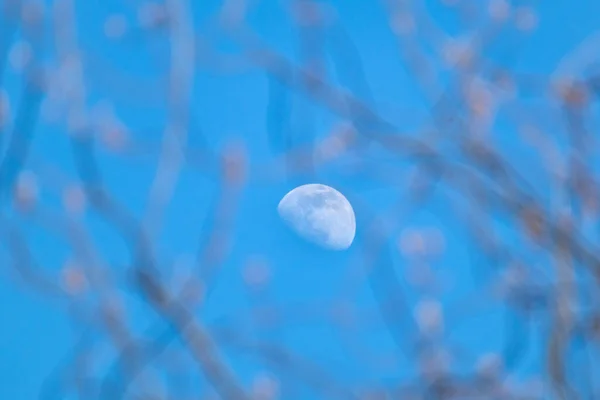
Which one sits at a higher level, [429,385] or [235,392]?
[429,385]

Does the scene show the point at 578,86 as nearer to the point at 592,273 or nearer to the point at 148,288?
the point at 592,273

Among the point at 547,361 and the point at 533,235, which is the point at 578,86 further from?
the point at 547,361

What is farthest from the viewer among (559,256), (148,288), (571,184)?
(571,184)

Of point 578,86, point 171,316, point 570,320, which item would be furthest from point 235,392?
point 578,86

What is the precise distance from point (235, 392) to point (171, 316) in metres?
0.24

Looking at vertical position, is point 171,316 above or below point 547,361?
below

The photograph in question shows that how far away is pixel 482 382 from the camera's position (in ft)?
7.39

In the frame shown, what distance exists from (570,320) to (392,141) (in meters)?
0.64

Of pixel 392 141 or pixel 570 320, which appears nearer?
pixel 570 320

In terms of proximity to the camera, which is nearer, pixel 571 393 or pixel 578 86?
pixel 571 393

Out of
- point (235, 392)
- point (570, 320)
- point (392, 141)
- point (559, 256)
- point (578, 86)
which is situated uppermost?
point (578, 86)

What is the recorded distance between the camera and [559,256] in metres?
2.12

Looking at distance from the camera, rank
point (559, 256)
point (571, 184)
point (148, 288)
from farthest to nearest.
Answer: point (571, 184) < point (559, 256) < point (148, 288)

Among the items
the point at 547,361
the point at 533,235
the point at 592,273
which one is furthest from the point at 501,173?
the point at 547,361
